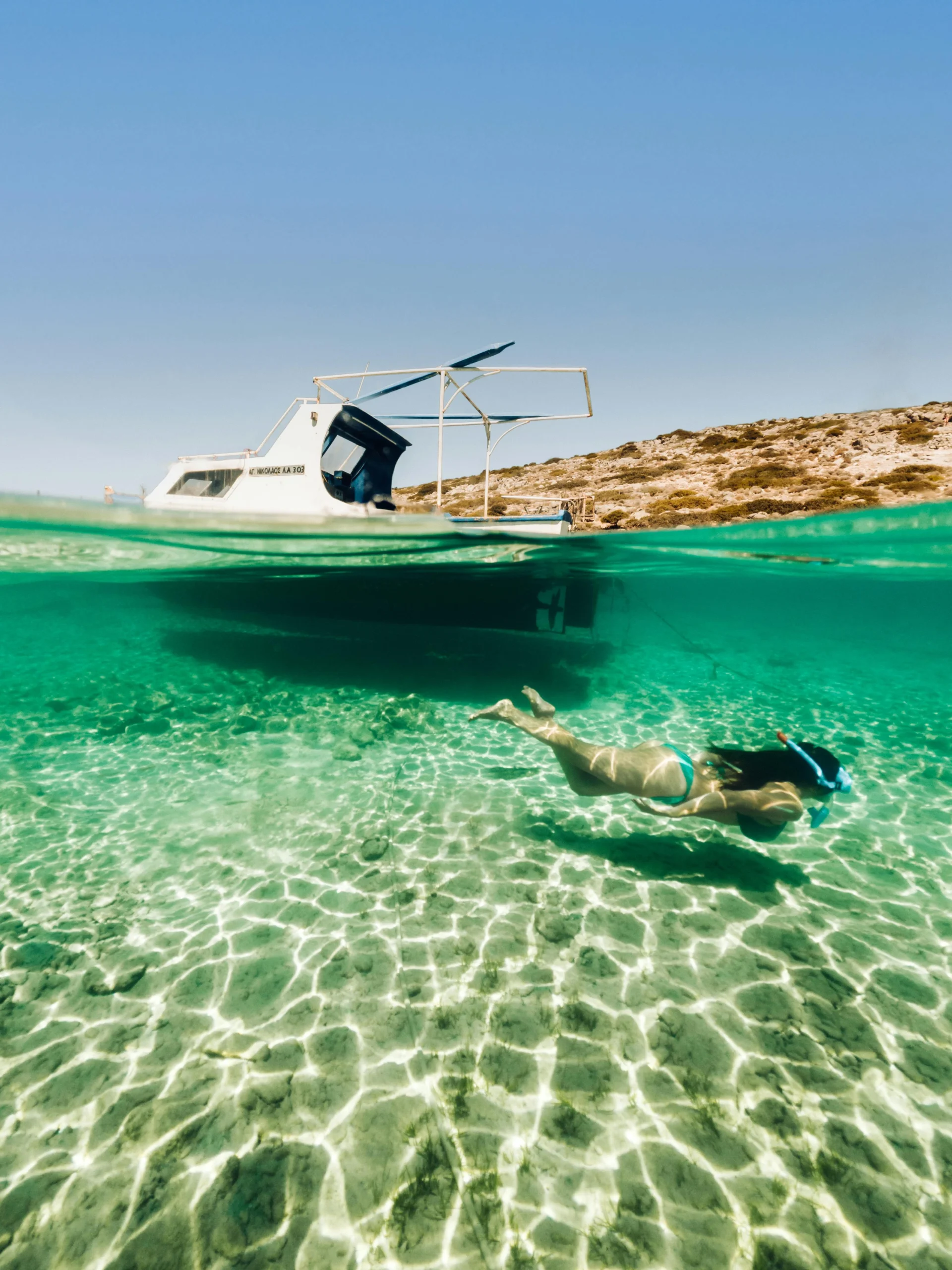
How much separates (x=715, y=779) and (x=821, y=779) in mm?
1077

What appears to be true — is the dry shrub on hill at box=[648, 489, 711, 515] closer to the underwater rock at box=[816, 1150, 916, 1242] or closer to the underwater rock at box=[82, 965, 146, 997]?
the underwater rock at box=[816, 1150, 916, 1242]

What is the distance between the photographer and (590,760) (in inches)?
242

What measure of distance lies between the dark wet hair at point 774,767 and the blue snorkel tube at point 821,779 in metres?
0.04

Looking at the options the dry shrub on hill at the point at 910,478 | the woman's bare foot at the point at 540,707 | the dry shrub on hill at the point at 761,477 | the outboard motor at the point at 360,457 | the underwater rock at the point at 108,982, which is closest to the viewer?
the underwater rock at the point at 108,982

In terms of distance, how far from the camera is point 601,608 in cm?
3638

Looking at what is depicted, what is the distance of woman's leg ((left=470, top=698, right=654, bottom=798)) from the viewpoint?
586 centimetres

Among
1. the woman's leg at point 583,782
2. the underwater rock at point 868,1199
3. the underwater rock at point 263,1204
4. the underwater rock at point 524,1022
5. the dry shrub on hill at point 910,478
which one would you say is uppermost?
the dry shrub on hill at point 910,478

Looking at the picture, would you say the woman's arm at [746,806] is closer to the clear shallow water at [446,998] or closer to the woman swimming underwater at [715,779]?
the woman swimming underwater at [715,779]

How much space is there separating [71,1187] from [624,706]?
12.5 meters

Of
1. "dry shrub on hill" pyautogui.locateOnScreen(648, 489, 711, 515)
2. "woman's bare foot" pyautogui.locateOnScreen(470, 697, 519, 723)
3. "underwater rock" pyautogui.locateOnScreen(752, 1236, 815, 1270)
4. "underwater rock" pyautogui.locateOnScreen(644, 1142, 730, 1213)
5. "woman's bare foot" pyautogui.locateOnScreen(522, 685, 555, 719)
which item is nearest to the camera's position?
"underwater rock" pyautogui.locateOnScreen(752, 1236, 815, 1270)

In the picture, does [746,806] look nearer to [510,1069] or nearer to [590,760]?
[590,760]

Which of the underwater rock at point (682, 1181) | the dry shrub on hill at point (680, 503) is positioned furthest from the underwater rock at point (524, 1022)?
the dry shrub on hill at point (680, 503)

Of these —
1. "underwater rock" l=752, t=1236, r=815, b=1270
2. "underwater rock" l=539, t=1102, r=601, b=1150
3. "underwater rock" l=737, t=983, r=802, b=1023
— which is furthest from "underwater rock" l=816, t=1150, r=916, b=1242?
"underwater rock" l=539, t=1102, r=601, b=1150

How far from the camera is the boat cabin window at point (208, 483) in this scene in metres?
11.4
